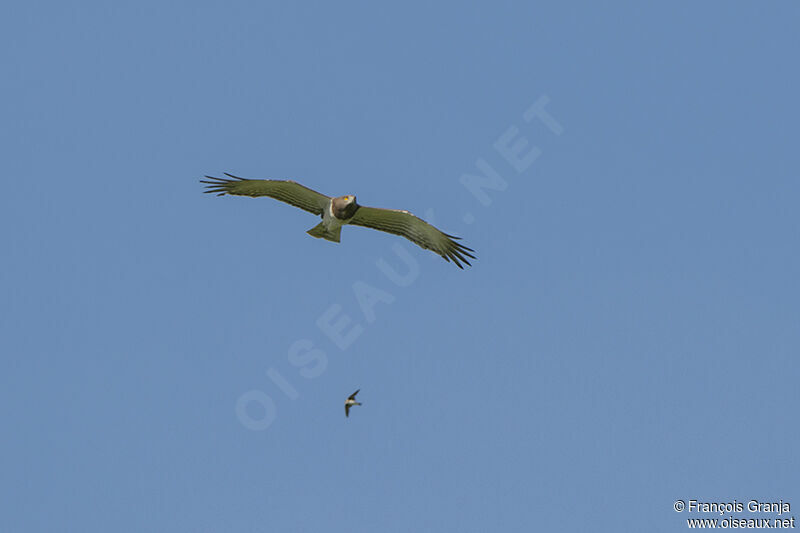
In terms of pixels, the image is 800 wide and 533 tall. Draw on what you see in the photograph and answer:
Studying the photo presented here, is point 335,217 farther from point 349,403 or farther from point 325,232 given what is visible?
point 349,403

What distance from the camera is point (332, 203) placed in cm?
2181

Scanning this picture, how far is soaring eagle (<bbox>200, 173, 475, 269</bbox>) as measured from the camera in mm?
21969

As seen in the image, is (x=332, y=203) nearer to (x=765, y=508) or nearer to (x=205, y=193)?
(x=205, y=193)

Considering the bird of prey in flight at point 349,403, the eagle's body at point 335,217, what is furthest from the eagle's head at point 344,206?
the bird of prey in flight at point 349,403

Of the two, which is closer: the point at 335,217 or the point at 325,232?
the point at 335,217

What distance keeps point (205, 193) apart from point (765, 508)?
18621 millimetres

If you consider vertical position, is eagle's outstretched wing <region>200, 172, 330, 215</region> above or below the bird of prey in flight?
above

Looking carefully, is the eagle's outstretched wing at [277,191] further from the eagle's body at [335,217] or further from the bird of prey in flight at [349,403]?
the bird of prey in flight at [349,403]

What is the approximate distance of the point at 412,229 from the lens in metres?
22.7

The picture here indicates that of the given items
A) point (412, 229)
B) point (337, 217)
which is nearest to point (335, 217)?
point (337, 217)

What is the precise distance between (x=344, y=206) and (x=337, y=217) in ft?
1.71

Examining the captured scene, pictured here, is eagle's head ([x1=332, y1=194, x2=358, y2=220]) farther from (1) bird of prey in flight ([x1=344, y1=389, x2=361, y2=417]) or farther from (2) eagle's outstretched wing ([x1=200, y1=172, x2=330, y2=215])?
(1) bird of prey in flight ([x1=344, y1=389, x2=361, y2=417])

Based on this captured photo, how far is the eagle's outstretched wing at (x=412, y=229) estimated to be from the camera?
22094 mm

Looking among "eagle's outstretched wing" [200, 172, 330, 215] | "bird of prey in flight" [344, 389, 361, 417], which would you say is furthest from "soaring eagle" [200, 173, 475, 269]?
"bird of prey in flight" [344, 389, 361, 417]
